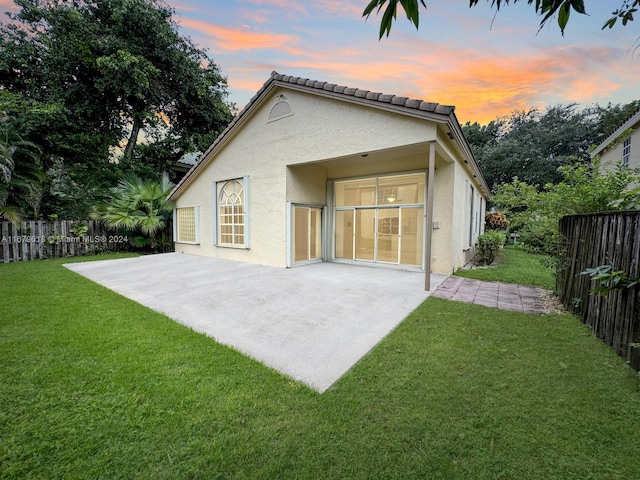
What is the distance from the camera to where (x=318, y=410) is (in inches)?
93.9

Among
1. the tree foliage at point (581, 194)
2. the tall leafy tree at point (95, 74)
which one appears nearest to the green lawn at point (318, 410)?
the tree foliage at point (581, 194)

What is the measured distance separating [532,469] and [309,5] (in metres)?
6.80

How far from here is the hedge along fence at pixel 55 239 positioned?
34.0 feet

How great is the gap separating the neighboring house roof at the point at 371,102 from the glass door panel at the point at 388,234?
9.11 feet

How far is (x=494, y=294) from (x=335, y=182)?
644cm

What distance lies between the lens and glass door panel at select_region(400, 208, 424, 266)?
343 inches

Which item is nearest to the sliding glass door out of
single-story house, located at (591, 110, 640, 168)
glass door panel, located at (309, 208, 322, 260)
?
glass door panel, located at (309, 208, 322, 260)

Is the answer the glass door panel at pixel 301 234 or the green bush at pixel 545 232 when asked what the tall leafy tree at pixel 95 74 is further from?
the green bush at pixel 545 232

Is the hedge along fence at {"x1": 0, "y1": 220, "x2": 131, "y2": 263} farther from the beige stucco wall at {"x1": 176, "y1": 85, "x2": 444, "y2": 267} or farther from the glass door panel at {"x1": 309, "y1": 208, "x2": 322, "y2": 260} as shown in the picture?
the glass door panel at {"x1": 309, "y1": 208, "x2": 322, "y2": 260}

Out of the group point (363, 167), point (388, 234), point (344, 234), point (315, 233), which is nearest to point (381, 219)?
point (388, 234)

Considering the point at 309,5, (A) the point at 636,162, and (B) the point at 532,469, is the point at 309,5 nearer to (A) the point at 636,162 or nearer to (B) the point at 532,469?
(B) the point at 532,469

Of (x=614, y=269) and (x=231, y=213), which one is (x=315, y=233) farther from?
(x=614, y=269)

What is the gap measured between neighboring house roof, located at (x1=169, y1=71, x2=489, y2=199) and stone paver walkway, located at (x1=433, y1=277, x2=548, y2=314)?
3694 millimetres

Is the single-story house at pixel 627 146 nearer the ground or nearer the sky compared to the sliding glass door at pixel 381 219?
nearer the sky
